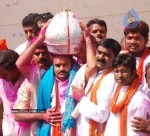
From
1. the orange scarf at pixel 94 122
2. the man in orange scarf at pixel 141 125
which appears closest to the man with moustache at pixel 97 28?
the orange scarf at pixel 94 122

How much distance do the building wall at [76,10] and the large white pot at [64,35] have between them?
3147mm

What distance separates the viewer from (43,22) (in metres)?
5.06

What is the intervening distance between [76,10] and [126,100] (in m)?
4.17

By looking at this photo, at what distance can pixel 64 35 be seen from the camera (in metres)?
4.42

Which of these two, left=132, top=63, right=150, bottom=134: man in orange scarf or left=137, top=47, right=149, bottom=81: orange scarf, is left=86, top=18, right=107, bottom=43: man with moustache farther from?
left=132, top=63, right=150, bottom=134: man in orange scarf

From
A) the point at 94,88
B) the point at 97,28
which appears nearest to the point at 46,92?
the point at 94,88

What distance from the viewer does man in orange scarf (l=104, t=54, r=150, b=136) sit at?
Result: 4074mm

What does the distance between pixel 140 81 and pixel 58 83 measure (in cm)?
74

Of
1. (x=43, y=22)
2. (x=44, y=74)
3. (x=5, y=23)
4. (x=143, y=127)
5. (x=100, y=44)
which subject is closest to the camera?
(x=143, y=127)

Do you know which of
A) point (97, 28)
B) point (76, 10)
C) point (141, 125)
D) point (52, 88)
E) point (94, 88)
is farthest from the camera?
point (76, 10)

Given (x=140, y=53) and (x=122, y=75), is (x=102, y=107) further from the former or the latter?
(x=140, y=53)

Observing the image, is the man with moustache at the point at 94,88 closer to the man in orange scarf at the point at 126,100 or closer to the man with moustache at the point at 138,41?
the man in orange scarf at the point at 126,100

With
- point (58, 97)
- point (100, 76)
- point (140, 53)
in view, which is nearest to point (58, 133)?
point (58, 97)

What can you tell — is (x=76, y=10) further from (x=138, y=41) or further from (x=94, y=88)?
(x=94, y=88)
